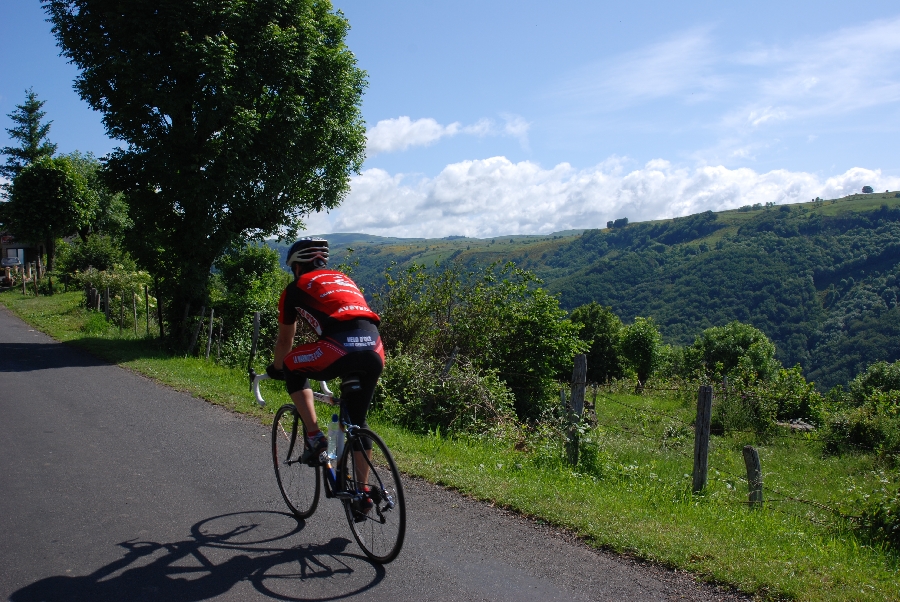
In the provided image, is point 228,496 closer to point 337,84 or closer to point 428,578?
point 428,578

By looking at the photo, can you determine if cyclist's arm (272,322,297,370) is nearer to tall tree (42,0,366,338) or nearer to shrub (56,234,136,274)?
tall tree (42,0,366,338)

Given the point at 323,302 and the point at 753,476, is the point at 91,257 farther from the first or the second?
the point at 753,476

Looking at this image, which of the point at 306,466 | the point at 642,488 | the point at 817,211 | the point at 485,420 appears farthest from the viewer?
the point at 817,211

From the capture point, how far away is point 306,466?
5.13m

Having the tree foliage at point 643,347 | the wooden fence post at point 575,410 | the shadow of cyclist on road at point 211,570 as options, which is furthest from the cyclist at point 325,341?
the tree foliage at point 643,347

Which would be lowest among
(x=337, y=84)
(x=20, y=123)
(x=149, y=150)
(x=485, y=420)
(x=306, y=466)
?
(x=485, y=420)

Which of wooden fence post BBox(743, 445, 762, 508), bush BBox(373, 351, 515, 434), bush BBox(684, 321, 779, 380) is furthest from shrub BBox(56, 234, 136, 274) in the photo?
bush BBox(684, 321, 779, 380)

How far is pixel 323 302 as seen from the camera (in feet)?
14.0

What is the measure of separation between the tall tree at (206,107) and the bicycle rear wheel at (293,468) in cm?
1136

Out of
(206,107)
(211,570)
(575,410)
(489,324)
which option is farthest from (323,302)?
(206,107)

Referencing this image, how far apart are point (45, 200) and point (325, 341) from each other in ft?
115

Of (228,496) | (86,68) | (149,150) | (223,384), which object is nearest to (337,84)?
(149,150)

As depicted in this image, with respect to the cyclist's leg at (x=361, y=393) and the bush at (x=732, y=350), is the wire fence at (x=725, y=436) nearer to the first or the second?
the cyclist's leg at (x=361, y=393)

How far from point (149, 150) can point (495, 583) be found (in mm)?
15654
